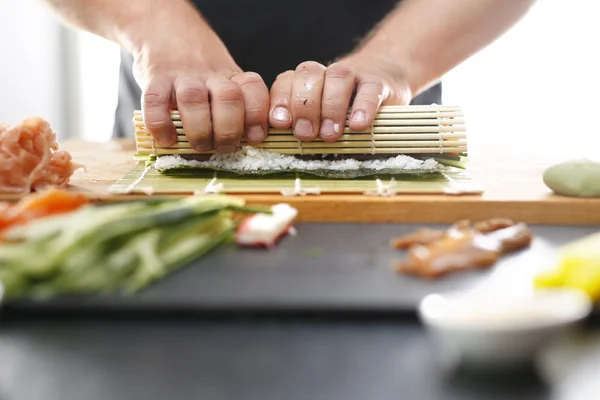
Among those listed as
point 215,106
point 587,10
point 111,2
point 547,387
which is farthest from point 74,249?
point 587,10

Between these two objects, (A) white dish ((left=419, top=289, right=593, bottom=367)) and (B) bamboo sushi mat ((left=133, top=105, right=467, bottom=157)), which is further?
(B) bamboo sushi mat ((left=133, top=105, right=467, bottom=157))

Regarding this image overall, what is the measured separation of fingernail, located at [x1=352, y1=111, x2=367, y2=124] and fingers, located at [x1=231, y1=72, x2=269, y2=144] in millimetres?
251

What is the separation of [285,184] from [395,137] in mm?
375

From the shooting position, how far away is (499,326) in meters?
0.87

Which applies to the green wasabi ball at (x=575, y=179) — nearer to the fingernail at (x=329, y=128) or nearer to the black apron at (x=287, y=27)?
the fingernail at (x=329, y=128)

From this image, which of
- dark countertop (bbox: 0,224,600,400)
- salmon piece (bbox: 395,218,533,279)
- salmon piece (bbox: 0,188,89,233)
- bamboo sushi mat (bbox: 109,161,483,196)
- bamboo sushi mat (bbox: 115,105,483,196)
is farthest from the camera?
bamboo sushi mat (bbox: 115,105,483,196)

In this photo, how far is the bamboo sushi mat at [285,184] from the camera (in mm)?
1815

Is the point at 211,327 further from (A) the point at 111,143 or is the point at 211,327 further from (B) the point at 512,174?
(A) the point at 111,143

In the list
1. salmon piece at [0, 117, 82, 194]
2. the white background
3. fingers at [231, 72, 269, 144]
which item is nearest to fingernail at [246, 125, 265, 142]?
fingers at [231, 72, 269, 144]

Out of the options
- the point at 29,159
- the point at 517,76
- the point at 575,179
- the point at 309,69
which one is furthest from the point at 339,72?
the point at 517,76

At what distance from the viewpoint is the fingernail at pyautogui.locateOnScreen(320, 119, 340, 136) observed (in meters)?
2.00

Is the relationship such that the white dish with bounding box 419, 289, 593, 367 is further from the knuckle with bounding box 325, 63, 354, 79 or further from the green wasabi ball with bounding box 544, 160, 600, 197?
the knuckle with bounding box 325, 63, 354, 79

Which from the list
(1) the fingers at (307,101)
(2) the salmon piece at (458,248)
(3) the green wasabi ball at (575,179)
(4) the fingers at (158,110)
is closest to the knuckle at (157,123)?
(4) the fingers at (158,110)

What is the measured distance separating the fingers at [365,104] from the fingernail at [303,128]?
116 millimetres
